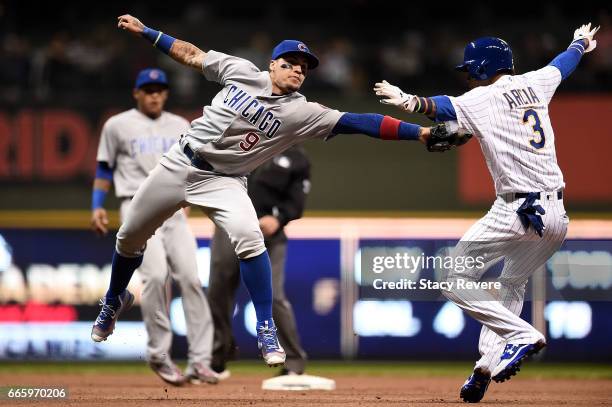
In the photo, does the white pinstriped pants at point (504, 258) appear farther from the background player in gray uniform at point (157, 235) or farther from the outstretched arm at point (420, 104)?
the background player in gray uniform at point (157, 235)

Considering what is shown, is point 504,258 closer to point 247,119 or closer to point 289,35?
point 247,119

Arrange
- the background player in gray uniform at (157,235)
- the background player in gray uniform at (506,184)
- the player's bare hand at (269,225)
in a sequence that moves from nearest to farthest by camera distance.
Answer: the background player in gray uniform at (506,184)
the background player in gray uniform at (157,235)
the player's bare hand at (269,225)

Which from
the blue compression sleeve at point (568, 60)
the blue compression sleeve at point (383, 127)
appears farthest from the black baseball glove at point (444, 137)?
the blue compression sleeve at point (568, 60)

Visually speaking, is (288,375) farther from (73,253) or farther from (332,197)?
(332,197)

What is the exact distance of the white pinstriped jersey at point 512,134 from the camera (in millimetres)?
6180

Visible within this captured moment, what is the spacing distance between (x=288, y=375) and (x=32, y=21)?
9.55 meters

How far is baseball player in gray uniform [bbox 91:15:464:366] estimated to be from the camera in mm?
6230

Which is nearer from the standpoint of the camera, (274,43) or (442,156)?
(442,156)

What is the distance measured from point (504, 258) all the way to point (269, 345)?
1542 mm

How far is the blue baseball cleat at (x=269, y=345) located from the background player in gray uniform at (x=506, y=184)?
1089 mm

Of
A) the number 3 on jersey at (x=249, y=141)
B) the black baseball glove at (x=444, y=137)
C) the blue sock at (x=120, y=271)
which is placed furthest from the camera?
the blue sock at (x=120, y=271)

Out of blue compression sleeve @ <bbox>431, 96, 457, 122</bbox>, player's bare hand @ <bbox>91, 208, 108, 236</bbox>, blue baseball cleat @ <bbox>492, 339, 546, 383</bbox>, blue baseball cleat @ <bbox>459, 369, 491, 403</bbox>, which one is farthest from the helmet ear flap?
player's bare hand @ <bbox>91, 208, 108, 236</bbox>

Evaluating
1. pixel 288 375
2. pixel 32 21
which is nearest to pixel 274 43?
pixel 32 21

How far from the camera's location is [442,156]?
495 inches
